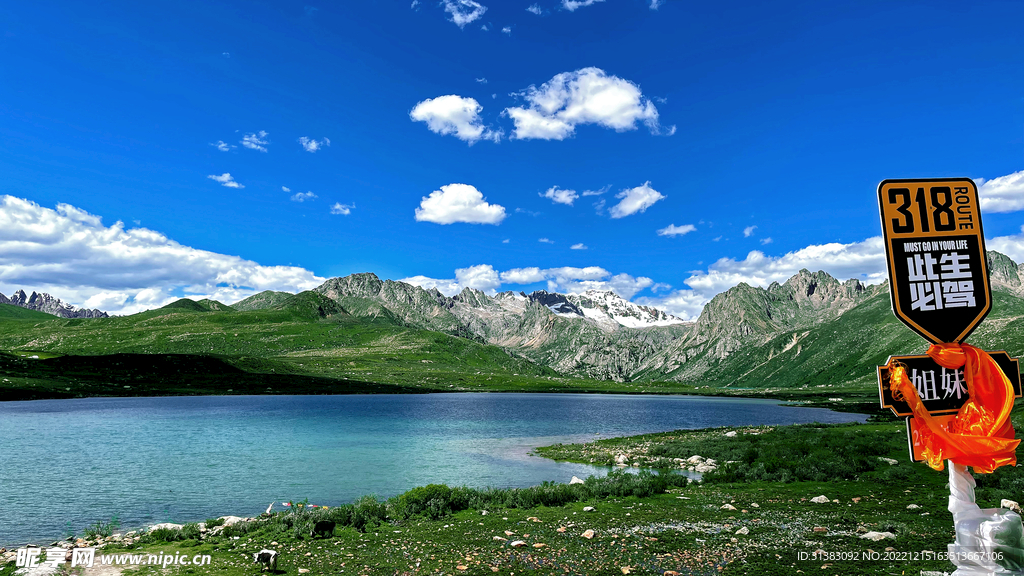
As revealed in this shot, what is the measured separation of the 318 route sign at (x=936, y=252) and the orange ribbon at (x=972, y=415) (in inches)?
20.0

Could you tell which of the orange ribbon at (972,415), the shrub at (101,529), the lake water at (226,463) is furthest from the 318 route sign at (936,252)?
the lake water at (226,463)

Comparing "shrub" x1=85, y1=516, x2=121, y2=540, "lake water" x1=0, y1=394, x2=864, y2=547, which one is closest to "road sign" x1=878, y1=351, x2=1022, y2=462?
"shrub" x1=85, y1=516, x2=121, y2=540

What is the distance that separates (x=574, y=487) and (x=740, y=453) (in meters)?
22.4

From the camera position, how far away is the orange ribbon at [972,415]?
7.19m

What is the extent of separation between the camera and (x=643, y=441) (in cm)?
6391

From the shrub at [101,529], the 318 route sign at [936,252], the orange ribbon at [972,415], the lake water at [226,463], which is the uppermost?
the 318 route sign at [936,252]

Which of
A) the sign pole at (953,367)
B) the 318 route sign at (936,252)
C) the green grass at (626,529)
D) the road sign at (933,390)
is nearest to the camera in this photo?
the sign pole at (953,367)

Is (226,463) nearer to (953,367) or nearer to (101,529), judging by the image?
(101,529)

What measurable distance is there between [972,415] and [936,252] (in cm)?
263

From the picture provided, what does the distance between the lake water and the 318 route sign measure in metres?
35.1

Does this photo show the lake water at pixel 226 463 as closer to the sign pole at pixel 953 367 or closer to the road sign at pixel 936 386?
the road sign at pixel 936 386

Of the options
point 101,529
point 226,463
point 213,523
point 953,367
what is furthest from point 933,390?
point 226,463

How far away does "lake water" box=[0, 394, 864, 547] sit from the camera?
32.1 meters

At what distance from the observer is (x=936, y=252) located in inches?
320
